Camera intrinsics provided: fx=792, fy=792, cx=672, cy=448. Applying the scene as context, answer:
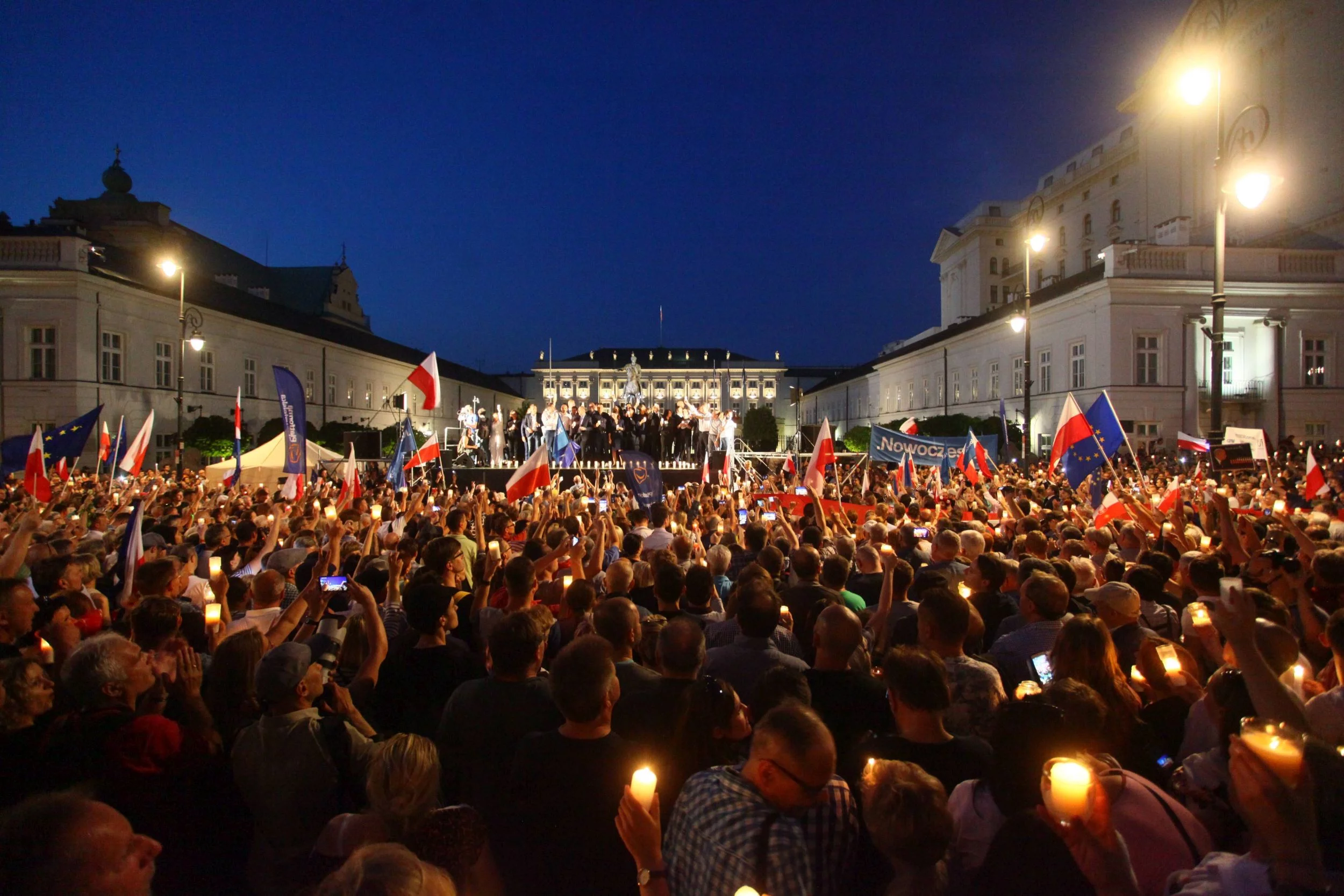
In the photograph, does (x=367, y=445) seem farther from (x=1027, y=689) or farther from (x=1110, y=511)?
(x=1027, y=689)

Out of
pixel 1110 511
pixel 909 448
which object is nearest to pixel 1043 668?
pixel 1110 511

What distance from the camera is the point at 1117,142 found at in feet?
167

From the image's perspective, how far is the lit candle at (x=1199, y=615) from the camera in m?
3.97

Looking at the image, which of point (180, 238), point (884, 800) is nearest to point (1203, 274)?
point (884, 800)

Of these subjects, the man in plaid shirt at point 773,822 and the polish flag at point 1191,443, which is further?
the polish flag at point 1191,443

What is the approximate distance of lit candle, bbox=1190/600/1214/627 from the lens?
3.97 meters

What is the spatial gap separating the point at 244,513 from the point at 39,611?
692 cm

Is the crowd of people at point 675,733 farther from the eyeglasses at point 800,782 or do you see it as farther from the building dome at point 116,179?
the building dome at point 116,179

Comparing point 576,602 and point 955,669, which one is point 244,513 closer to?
point 576,602

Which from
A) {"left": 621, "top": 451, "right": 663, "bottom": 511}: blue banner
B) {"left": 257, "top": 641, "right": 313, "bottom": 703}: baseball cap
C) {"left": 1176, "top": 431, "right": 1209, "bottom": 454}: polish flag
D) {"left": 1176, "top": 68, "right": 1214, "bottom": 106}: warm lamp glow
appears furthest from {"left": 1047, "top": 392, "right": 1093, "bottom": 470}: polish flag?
{"left": 257, "top": 641, "right": 313, "bottom": 703}: baseball cap

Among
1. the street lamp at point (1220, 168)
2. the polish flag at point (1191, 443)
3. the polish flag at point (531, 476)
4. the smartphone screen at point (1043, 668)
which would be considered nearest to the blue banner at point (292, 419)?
the polish flag at point (531, 476)

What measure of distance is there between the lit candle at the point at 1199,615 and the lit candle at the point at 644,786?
3226 mm

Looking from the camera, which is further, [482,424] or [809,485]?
[482,424]

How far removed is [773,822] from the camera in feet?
6.88
